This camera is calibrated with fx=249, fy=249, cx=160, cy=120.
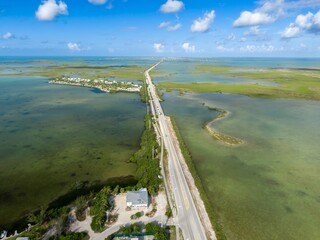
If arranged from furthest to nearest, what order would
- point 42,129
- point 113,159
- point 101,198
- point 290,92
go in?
point 290,92
point 42,129
point 113,159
point 101,198

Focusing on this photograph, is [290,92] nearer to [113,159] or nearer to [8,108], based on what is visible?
[113,159]

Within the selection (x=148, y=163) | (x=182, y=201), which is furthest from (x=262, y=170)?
(x=148, y=163)

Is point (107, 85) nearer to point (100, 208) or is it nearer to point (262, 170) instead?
point (262, 170)

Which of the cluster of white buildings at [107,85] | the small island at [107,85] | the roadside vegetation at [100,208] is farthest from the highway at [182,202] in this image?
the cluster of white buildings at [107,85]

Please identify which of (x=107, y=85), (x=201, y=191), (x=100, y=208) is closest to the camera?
(x=100, y=208)

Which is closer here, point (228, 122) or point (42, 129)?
point (42, 129)

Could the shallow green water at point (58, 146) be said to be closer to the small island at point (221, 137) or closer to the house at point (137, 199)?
the house at point (137, 199)

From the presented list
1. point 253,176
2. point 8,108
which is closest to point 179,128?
point 253,176

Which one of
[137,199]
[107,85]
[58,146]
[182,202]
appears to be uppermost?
[137,199]
